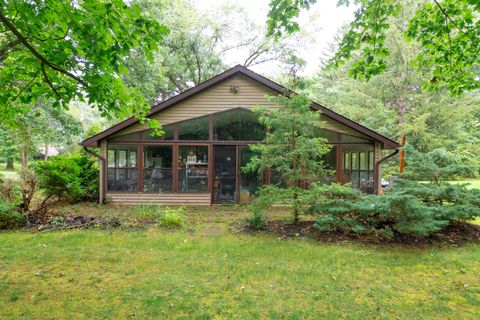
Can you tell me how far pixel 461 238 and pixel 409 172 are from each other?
5.62 ft

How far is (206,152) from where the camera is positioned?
9.23 meters

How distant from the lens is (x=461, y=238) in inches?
216

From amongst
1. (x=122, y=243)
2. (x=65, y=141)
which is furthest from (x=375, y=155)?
(x=65, y=141)

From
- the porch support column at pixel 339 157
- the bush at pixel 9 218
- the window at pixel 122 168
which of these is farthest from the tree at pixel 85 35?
the porch support column at pixel 339 157

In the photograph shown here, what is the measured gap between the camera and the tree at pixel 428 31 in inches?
178

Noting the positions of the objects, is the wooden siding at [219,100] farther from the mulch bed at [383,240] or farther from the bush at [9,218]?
the bush at [9,218]

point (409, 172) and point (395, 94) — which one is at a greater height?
point (395, 94)

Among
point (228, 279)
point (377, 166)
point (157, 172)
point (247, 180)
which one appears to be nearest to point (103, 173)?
point (157, 172)

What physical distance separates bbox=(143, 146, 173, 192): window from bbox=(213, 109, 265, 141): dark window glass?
1.84 m

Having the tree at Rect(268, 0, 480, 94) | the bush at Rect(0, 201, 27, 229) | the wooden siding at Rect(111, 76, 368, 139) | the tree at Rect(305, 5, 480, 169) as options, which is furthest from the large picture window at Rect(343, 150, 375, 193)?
the bush at Rect(0, 201, 27, 229)

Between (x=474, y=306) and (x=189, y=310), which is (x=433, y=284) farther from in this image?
(x=189, y=310)

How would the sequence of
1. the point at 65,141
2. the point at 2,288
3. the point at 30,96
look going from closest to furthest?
the point at 2,288
the point at 30,96
the point at 65,141

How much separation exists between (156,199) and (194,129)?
2.77m

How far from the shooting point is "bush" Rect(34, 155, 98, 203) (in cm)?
834
